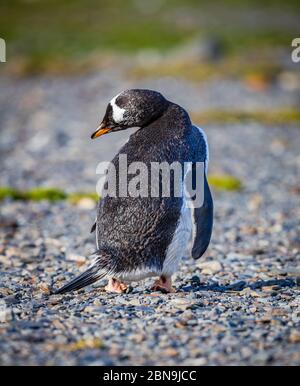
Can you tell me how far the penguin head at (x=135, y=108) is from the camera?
513cm

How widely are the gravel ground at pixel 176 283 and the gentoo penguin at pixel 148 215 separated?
0.68 ft

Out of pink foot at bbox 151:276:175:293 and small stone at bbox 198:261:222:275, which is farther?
small stone at bbox 198:261:222:275

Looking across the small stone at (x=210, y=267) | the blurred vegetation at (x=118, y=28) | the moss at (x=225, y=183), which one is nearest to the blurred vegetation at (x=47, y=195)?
the moss at (x=225, y=183)

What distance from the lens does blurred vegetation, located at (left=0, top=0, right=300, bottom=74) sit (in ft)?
133

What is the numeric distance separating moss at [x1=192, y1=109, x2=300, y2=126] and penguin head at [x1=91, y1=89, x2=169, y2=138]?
36.1ft

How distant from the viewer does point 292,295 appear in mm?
5215

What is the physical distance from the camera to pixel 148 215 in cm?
497

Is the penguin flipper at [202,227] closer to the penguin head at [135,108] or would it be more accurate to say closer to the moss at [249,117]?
the penguin head at [135,108]

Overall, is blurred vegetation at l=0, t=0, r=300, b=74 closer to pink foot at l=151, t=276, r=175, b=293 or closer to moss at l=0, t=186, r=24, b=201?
moss at l=0, t=186, r=24, b=201

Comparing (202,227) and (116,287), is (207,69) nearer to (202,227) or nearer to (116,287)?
(202,227)

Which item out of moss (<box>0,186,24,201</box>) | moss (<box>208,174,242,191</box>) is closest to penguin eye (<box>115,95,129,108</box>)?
moss (<box>0,186,24,201</box>)

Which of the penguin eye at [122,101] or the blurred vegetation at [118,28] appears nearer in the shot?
the penguin eye at [122,101]

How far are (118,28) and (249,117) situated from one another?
42748mm
